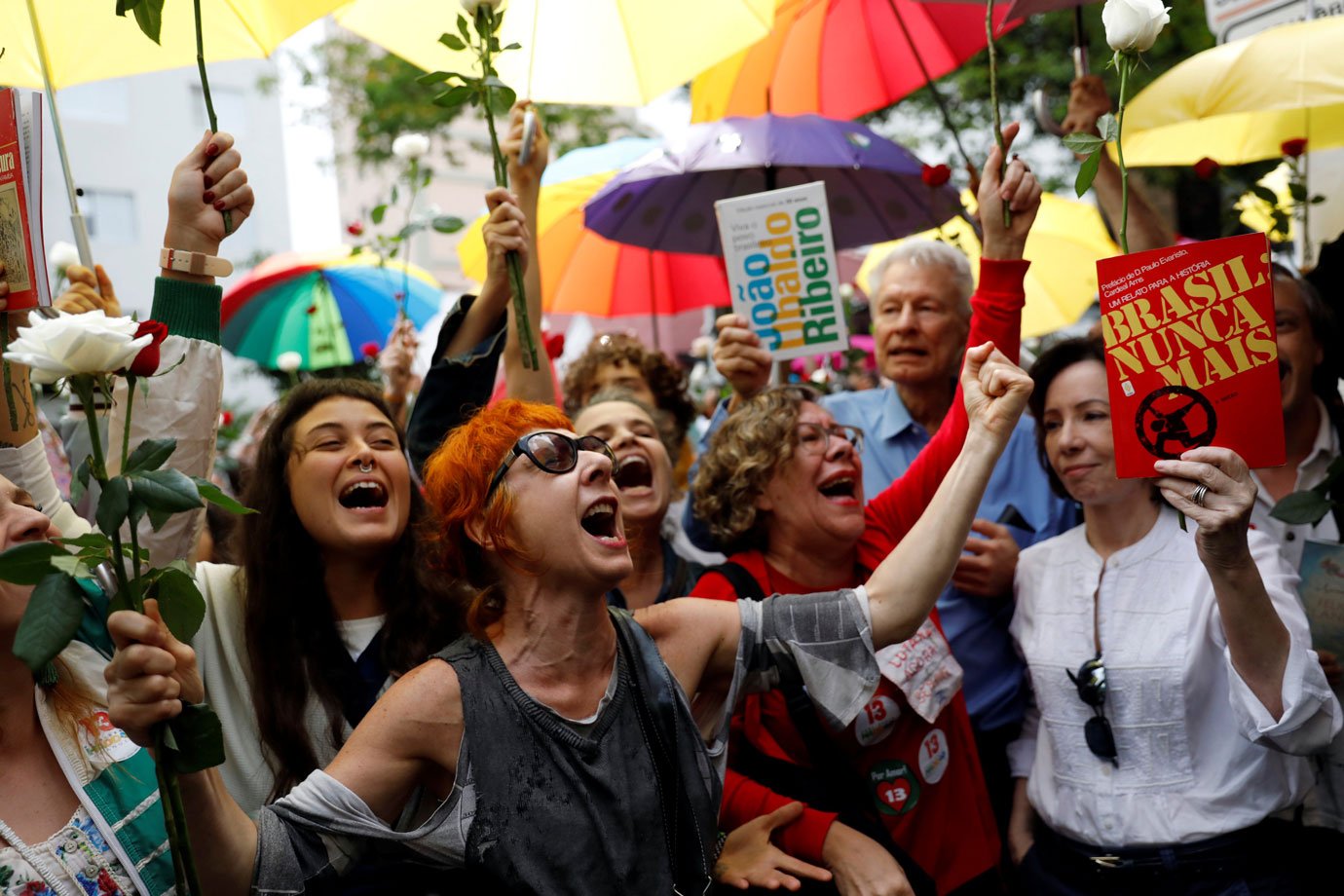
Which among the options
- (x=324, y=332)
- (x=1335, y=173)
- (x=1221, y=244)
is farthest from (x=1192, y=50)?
(x=1221, y=244)

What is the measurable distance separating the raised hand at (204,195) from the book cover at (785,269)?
179 cm

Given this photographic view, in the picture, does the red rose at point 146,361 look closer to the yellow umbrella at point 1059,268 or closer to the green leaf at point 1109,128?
the green leaf at point 1109,128

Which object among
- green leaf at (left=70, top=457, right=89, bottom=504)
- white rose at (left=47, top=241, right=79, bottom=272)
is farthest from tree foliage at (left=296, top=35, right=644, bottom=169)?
green leaf at (left=70, top=457, right=89, bottom=504)

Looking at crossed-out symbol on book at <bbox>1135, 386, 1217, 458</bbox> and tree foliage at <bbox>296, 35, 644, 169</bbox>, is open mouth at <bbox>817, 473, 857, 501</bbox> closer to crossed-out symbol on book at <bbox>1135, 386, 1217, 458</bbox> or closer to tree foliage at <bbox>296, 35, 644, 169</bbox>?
crossed-out symbol on book at <bbox>1135, 386, 1217, 458</bbox>

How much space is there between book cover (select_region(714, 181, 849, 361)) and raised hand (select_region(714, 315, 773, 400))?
17 centimetres

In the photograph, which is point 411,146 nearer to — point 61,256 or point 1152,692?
point 61,256

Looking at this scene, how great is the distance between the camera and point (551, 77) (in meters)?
3.79

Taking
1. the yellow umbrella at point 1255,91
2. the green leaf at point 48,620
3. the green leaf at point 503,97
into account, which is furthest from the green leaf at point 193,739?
the yellow umbrella at point 1255,91

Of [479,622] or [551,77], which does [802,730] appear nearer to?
[479,622]

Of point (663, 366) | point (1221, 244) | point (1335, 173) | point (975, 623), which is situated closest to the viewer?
point (1221, 244)

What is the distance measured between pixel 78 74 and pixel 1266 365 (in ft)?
8.97

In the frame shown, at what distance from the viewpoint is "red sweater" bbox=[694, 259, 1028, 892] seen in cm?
283

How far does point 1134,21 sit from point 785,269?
1.82 m

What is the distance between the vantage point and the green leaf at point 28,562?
1.71 m
